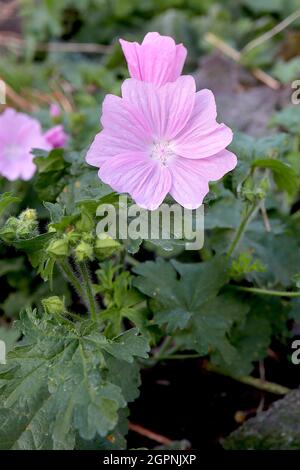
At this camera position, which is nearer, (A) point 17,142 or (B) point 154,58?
(B) point 154,58

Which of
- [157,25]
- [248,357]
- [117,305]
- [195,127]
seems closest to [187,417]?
[248,357]

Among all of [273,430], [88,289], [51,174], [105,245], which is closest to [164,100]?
[105,245]

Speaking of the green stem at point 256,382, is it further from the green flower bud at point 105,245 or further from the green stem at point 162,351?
the green flower bud at point 105,245

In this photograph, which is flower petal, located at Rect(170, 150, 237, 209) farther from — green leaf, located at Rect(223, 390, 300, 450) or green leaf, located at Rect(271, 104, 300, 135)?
green leaf, located at Rect(271, 104, 300, 135)

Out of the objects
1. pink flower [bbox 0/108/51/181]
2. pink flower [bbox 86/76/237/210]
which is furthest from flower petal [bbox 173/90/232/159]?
pink flower [bbox 0/108/51/181]

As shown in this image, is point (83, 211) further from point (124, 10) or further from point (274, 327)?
point (124, 10)

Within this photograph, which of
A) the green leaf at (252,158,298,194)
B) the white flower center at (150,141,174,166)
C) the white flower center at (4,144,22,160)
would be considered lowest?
the white flower center at (150,141,174,166)

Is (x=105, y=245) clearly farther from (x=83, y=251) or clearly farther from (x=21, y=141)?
(x=21, y=141)

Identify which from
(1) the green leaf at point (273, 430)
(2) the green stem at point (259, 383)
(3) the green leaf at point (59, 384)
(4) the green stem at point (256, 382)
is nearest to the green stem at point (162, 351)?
(4) the green stem at point (256, 382)

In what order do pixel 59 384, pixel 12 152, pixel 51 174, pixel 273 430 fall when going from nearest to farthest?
pixel 59 384
pixel 273 430
pixel 51 174
pixel 12 152
